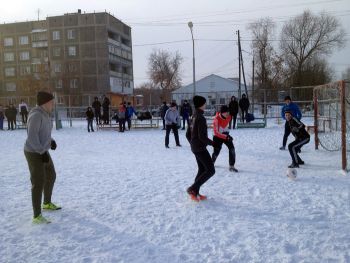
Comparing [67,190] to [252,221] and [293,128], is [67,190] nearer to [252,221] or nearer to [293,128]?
[252,221]

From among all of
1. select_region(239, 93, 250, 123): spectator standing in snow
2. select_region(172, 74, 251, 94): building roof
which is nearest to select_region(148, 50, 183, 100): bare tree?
select_region(172, 74, 251, 94): building roof

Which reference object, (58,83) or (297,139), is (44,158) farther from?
(58,83)

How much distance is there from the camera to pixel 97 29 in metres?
57.2

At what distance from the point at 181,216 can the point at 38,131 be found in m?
2.28

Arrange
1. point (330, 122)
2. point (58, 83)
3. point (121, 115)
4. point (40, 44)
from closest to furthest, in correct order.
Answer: point (330, 122) → point (121, 115) → point (58, 83) → point (40, 44)

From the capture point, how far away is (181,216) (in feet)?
17.6

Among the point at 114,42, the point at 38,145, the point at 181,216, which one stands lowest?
the point at 181,216

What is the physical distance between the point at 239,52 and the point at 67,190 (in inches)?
1061

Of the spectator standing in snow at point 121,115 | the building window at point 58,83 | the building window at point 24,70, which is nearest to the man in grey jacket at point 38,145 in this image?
the spectator standing in snow at point 121,115

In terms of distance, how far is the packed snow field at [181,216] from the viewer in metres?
4.18

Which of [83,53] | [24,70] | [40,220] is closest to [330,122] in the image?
[40,220]

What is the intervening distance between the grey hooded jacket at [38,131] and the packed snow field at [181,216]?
1064 mm

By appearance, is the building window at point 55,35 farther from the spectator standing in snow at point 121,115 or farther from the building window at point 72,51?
the spectator standing in snow at point 121,115

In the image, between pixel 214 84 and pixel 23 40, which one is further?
pixel 23 40
